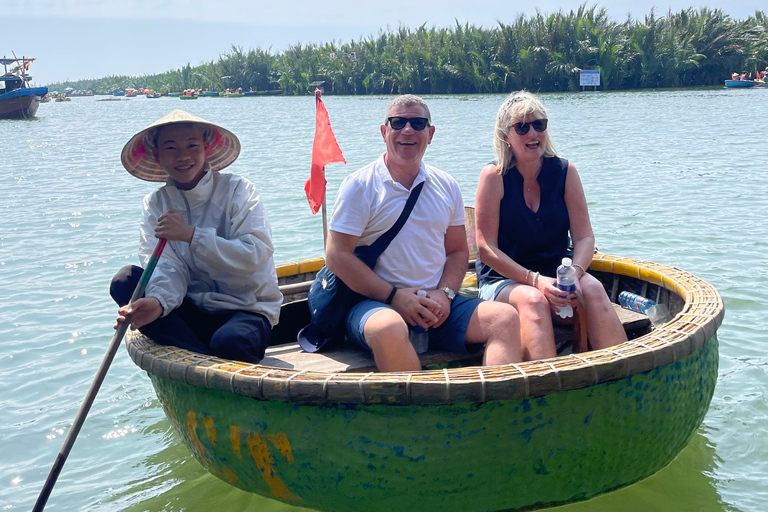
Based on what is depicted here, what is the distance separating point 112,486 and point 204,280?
1.19m

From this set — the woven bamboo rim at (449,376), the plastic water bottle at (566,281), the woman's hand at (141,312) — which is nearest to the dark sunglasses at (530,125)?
the plastic water bottle at (566,281)

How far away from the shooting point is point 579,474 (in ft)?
9.10

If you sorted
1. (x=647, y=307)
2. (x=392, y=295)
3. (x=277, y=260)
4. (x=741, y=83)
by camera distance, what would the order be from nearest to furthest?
1. (x=392, y=295)
2. (x=647, y=307)
3. (x=277, y=260)
4. (x=741, y=83)

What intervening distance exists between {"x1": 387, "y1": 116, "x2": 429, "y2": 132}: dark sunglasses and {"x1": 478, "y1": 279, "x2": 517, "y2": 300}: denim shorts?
75cm

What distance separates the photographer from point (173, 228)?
9.87 ft

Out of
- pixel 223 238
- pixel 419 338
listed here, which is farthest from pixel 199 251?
pixel 419 338

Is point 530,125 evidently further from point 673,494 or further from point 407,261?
point 673,494

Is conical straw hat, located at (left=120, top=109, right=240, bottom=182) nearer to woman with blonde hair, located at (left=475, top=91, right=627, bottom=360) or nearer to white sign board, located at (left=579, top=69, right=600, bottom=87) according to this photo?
woman with blonde hair, located at (left=475, top=91, right=627, bottom=360)

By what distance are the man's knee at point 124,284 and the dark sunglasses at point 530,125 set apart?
64.6 inches

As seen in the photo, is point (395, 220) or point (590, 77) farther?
point (590, 77)

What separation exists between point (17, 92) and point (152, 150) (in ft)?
127

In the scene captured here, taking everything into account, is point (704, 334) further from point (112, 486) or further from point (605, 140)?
point (605, 140)

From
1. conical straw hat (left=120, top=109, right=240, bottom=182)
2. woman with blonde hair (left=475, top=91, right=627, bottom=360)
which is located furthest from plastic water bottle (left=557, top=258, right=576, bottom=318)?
conical straw hat (left=120, top=109, right=240, bottom=182)

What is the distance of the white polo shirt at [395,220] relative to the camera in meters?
3.18
